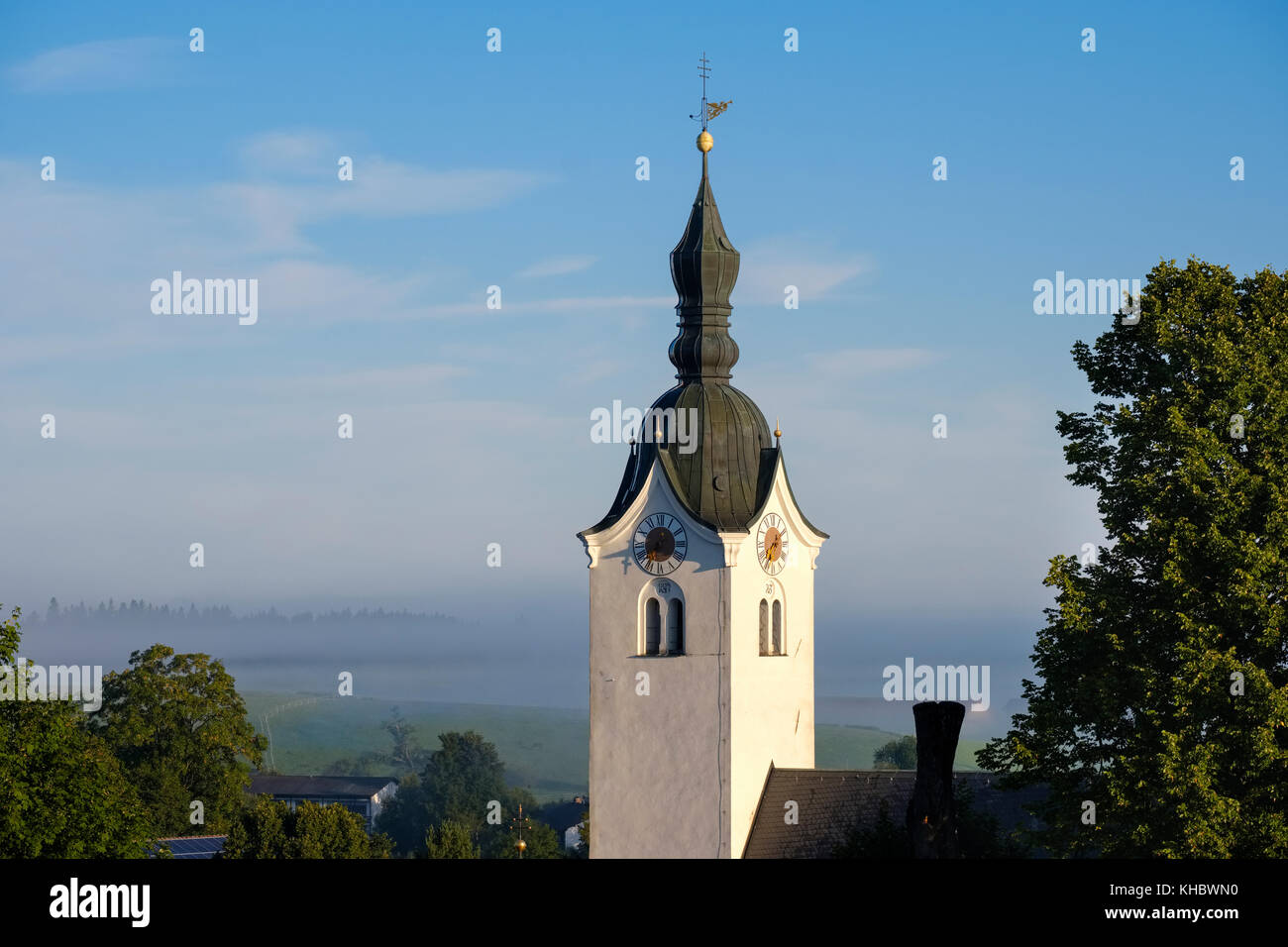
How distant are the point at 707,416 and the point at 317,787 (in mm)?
120874

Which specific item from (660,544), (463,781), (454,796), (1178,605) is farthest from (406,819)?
(1178,605)

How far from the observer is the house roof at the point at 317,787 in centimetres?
16150

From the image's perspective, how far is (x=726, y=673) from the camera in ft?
Result: 170

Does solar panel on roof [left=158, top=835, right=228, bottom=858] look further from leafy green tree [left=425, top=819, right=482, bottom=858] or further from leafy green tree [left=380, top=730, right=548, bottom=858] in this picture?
leafy green tree [left=380, top=730, right=548, bottom=858]

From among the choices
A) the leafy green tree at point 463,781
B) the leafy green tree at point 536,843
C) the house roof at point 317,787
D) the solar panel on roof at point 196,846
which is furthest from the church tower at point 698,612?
the house roof at point 317,787

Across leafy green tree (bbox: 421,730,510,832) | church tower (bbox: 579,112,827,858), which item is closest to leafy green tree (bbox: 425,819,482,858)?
church tower (bbox: 579,112,827,858)

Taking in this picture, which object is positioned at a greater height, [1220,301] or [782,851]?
[1220,301]

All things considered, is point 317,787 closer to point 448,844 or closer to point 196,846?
point 196,846

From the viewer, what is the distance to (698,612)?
5241cm

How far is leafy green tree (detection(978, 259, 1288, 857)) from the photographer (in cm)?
3378
